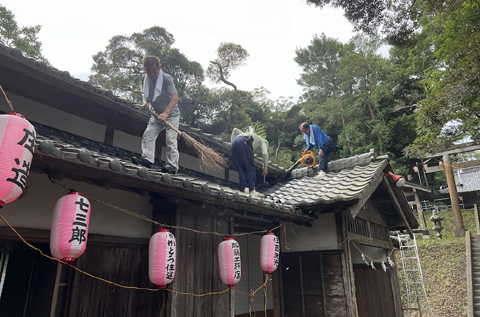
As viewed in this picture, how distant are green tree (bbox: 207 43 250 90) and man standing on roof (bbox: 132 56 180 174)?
3133cm

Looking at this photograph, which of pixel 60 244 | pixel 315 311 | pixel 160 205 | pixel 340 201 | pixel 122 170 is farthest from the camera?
pixel 315 311

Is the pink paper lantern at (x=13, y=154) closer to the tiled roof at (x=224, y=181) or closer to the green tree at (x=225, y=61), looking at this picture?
the tiled roof at (x=224, y=181)

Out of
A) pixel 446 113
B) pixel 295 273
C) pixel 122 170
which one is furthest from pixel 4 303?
pixel 446 113

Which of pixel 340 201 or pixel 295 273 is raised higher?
pixel 340 201

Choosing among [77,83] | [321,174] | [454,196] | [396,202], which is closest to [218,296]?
[77,83]

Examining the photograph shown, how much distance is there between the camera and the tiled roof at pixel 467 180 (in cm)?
2850

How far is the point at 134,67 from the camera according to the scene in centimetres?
3250

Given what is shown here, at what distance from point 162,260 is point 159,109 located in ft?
12.0

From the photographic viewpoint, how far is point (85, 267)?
4461mm

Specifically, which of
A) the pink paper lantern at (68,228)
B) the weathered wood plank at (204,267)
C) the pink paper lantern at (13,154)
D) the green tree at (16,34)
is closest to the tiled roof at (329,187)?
the weathered wood plank at (204,267)

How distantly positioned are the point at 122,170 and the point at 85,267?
1673mm

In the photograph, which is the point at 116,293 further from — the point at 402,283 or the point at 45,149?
the point at 402,283

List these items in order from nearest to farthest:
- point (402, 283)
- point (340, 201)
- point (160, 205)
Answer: point (160, 205) < point (340, 201) < point (402, 283)

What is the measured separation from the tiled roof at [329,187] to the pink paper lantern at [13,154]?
568 cm
